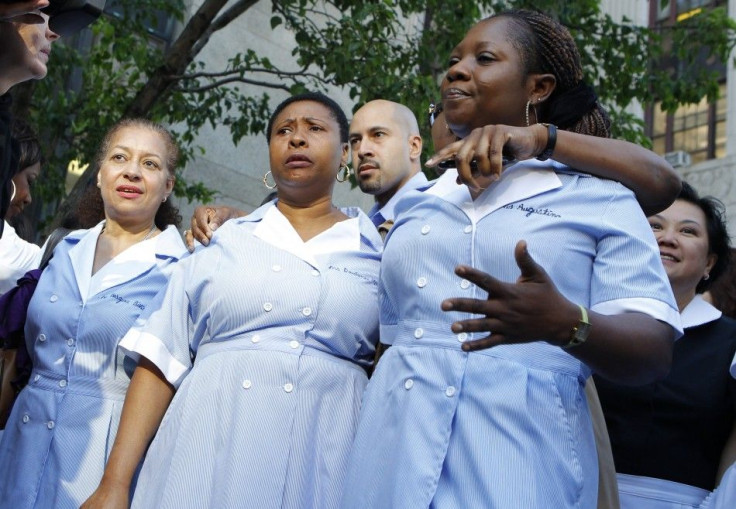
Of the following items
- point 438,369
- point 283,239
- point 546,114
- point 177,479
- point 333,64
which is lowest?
point 177,479

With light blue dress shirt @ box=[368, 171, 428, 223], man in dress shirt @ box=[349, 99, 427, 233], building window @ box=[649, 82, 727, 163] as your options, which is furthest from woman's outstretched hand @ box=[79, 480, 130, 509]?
building window @ box=[649, 82, 727, 163]

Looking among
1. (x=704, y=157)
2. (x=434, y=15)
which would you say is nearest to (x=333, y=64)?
(x=434, y=15)

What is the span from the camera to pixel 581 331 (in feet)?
7.49

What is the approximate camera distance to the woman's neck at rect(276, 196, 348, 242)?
12.7 ft

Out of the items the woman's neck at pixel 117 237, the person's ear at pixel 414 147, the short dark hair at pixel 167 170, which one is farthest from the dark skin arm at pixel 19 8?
the person's ear at pixel 414 147

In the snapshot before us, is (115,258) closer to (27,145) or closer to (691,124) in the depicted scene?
(27,145)

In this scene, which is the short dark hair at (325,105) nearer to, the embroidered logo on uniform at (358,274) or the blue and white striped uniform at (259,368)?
the blue and white striped uniform at (259,368)

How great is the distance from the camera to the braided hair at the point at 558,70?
3055 millimetres

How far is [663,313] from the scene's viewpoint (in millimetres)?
2549

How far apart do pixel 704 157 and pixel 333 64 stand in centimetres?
1378

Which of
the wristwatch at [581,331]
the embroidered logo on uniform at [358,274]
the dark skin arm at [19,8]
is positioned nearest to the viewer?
the wristwatch at [581,331]

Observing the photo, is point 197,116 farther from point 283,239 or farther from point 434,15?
point 283,239

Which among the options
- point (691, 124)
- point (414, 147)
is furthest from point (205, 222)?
point (691, 124)

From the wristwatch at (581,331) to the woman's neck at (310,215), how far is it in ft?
5.59
